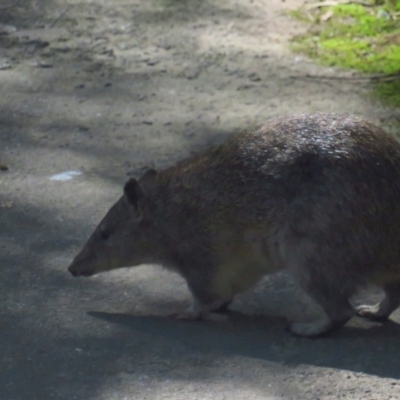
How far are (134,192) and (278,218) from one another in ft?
3.63

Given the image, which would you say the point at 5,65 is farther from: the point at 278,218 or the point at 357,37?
the point at 278,218

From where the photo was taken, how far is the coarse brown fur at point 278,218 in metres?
5.09

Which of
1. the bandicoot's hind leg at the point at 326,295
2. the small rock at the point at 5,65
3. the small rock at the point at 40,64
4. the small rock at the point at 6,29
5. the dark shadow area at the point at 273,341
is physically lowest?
the small rock at the point at 5,65

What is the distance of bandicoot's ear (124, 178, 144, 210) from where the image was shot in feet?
19.1

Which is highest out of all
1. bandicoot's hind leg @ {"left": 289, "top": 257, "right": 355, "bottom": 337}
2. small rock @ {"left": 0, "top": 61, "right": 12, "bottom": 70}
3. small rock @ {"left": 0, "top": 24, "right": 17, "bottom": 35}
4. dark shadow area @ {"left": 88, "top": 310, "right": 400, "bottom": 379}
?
bandicoot's hind leg @ {"left": 289, "top": 257, "right": 355, "bottom": 337}

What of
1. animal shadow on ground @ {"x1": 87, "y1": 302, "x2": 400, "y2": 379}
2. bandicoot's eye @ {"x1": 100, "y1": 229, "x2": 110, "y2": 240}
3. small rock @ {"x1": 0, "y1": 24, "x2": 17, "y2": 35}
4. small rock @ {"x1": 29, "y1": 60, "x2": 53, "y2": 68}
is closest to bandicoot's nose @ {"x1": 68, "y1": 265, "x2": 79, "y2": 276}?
bandicoot's eye @ {"x1": 100, "y1": 229, "x2": 110, "y2": 240}

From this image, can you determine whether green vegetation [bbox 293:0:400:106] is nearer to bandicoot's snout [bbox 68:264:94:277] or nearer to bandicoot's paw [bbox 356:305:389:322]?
bandicoot's paw [bbox 356:305:389:322]

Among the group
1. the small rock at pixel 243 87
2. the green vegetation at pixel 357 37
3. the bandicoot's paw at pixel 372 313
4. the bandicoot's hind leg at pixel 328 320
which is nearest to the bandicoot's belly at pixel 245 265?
the bandicoot's hind leg at pixel 328 320

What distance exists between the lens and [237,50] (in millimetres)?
10203

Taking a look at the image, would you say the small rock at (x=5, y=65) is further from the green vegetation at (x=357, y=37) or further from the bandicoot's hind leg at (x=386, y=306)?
the bandicoot's hind leg at (x=386, y=306)

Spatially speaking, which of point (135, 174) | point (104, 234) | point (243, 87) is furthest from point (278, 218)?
point (243, 87)

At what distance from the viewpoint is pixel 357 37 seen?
1020cm

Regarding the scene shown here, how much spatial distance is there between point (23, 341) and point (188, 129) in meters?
3.78

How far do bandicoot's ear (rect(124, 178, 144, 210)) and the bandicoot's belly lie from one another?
0.73m
